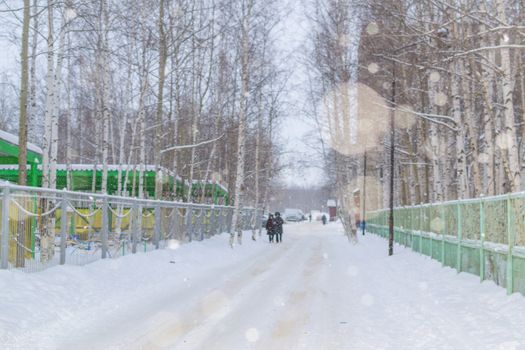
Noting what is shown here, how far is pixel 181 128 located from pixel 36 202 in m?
20.7

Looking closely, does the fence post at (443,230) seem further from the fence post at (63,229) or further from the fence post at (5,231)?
the fence post at (5,231)

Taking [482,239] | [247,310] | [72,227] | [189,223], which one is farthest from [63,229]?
[189,223]

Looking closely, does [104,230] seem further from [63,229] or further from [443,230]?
[443,230]

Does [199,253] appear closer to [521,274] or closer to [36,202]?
[36,202]

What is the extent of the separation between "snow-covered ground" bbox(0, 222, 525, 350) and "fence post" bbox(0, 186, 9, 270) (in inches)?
13.8

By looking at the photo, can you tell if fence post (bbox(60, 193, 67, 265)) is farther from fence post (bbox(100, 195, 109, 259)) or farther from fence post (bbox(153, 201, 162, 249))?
fence post (bbox(153, 201, 162, 249))

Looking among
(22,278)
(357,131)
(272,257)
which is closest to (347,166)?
(357,131)

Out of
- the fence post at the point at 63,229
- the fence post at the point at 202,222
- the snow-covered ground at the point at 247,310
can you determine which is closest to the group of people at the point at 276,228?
the fence post at the point at 202,222

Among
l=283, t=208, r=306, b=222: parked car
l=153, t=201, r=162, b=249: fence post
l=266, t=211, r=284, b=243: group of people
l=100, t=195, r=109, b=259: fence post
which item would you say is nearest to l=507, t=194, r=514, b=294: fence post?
l=100, t=195, r=109, b=259: fence post

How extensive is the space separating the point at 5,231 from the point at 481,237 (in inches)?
351

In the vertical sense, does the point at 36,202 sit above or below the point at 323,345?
above

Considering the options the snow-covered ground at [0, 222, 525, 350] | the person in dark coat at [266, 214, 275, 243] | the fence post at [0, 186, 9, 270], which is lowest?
the snow-covered ground at [0, 222, 525, 350]

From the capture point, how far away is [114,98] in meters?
30.7

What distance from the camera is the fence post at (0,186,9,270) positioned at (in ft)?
30.6
